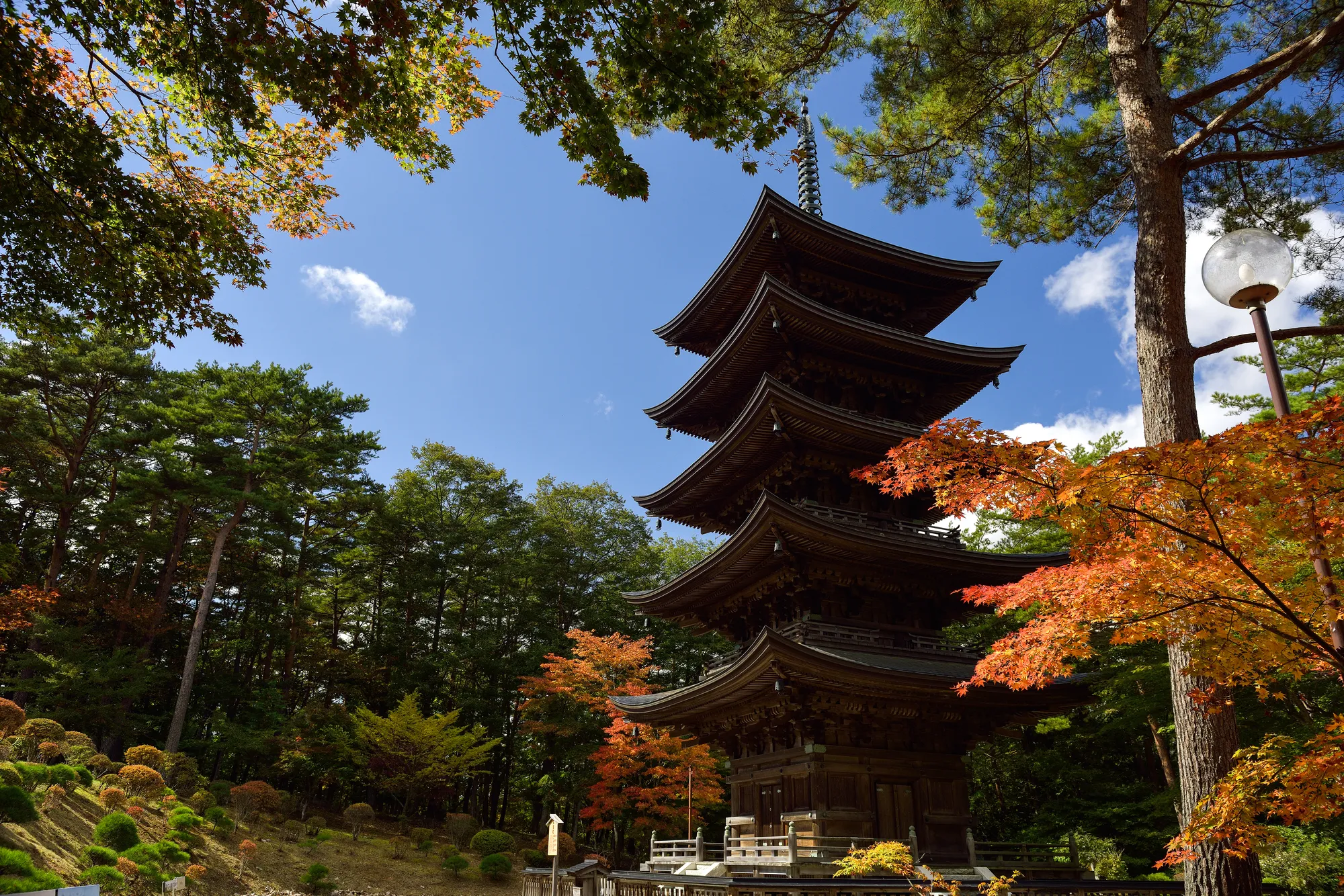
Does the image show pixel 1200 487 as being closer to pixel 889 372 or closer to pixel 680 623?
pixel 889 372

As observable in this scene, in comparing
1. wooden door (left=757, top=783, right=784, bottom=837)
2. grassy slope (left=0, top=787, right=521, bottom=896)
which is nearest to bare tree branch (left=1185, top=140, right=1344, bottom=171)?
wooden door (left=757, top=783, right=784, bottom=837)

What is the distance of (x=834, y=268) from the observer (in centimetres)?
1653

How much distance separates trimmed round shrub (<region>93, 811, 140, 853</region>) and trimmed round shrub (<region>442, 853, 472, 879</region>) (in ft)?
27.7

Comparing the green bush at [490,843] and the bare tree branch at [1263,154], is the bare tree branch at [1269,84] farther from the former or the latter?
the green bush at [490,843]

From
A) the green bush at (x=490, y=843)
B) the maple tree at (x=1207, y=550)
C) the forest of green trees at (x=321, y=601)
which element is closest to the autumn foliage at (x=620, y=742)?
the forest of green trees at (x=321, y=601)

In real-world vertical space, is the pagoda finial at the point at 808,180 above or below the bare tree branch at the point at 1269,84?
above

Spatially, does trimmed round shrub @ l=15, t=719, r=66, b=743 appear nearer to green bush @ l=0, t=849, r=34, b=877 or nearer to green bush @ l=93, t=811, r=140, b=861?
green bush @ l=93, t=811, r=140, b=861

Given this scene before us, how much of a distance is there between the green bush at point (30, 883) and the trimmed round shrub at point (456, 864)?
11736 mm

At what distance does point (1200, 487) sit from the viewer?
416 centimetres

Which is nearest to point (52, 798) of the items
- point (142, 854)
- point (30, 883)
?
point (142, 854)

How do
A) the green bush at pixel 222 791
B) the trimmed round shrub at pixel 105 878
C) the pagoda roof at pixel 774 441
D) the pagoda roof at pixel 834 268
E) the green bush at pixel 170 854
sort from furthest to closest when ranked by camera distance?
the green bush at pixel 222 791 < the pagoda roof at pixel 834 268 < the green bush at pixel 170 854 < the pagoda roof at pixel 774 441 < the trimmed round shrub at pixel 105 878

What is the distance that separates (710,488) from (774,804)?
21.8 ft

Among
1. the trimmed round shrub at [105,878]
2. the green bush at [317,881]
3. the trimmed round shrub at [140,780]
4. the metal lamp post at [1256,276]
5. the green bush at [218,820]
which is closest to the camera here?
the metal lamp post at [1256,276]

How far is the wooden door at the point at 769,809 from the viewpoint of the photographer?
12711mm
